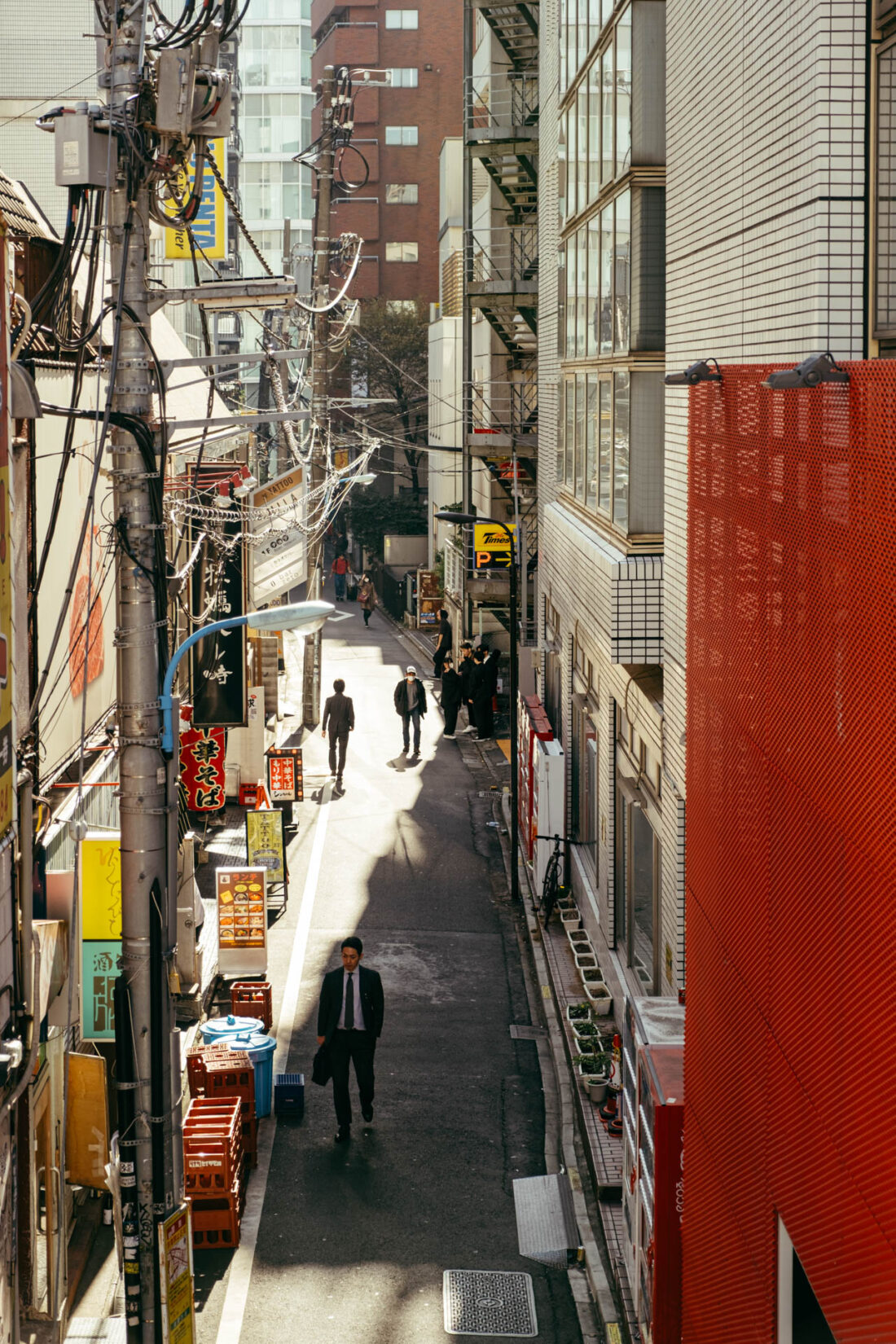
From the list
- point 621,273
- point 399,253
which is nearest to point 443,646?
point 621,273

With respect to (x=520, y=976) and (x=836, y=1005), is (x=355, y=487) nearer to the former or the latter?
(x=520, y=976)

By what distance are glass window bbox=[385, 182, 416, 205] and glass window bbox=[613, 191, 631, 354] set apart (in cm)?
6641

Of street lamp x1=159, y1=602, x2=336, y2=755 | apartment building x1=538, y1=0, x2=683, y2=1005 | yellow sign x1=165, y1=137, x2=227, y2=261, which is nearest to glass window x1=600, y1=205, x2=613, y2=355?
apartment building x1=538, y1=0, x2=683, y2=1005

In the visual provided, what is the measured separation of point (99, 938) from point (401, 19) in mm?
74544

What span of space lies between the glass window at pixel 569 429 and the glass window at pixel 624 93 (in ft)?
16.7

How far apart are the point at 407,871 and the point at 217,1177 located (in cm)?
1156

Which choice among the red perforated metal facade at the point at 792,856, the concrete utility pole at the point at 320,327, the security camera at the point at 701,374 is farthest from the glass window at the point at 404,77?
the security camera at the point at 701,374

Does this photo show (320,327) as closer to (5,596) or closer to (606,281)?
(606,281)

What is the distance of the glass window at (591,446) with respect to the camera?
1856cm

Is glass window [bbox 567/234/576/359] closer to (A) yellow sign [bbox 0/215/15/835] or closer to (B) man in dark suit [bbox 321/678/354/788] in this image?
(B) man in dark suit [bbox 321/678/354/788]

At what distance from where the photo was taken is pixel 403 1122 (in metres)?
14.4

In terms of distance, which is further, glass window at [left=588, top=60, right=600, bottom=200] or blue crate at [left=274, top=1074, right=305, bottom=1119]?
glass window at [left=588, top=60, right=600, bottom=200]

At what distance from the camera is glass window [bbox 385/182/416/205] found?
263 ft

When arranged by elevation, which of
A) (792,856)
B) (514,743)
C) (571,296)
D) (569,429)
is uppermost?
(571,296)
